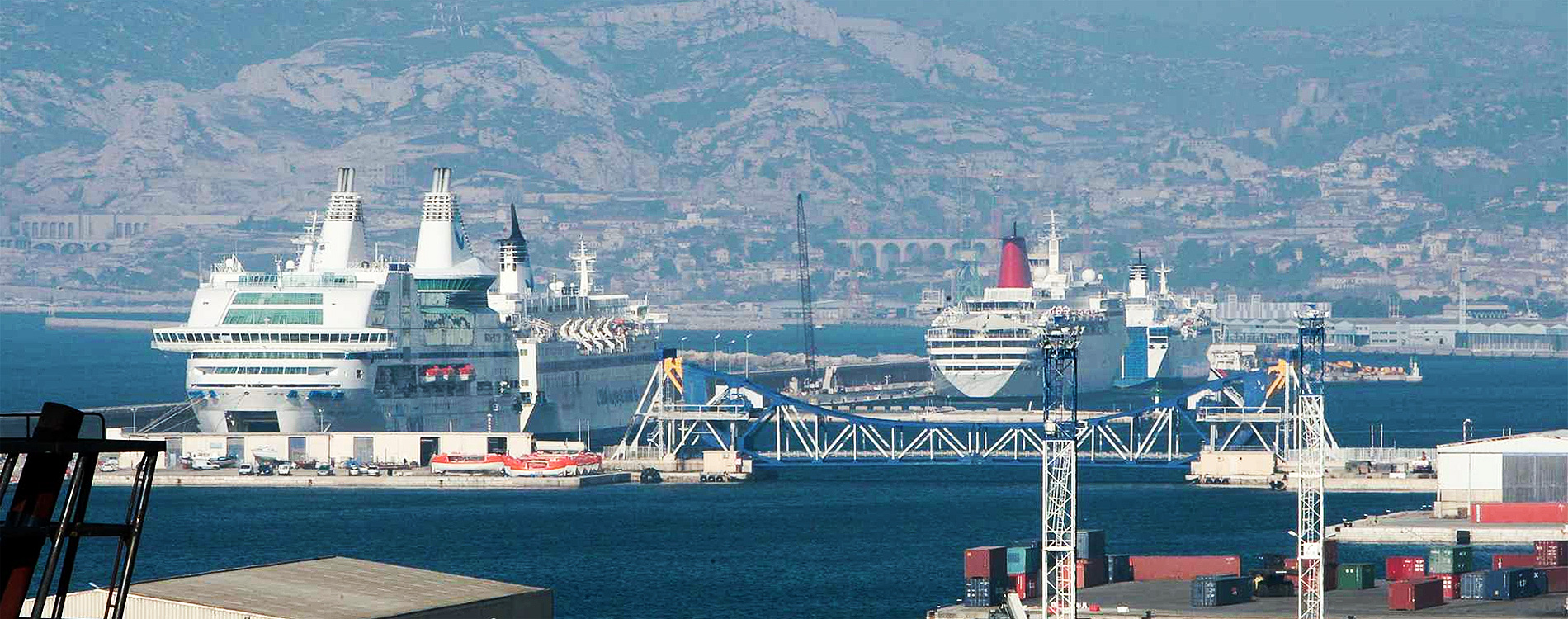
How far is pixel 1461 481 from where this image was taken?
227ft

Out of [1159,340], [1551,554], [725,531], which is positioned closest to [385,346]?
[725,531]

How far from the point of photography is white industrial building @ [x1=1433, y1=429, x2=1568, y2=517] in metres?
67.3

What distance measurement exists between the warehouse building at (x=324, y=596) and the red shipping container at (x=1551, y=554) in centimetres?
2318

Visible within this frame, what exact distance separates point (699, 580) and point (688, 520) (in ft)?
40.7

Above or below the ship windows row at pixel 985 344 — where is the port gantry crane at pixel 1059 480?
below

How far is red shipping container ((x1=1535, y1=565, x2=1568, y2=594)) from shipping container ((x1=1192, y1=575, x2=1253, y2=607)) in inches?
238

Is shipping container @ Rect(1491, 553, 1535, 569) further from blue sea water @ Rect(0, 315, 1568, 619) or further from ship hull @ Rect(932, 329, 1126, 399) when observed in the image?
ship hull @ Rect(932, 329, 1126, 399)

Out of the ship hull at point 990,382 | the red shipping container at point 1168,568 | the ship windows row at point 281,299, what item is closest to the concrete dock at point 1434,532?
the red shipping container at point 1168,568

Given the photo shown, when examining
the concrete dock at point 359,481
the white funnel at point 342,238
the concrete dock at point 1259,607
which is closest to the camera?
the concrete dock at point 1259,607

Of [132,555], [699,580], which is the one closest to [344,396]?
[699,580]

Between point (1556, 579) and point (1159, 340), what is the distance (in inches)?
3938

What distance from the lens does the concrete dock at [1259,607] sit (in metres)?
46.9

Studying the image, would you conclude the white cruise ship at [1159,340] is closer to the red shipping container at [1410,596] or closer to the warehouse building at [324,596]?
the red shipping container at [1410,596]

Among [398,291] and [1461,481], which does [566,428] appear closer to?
[398,291]
